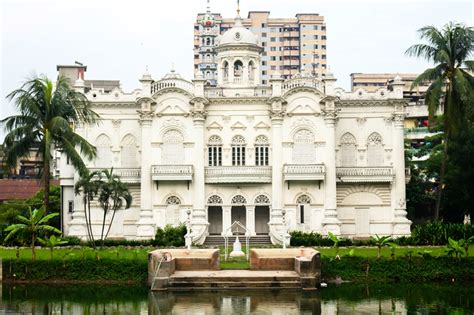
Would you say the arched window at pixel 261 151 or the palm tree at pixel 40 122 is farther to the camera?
the arched window at pixel 261 151

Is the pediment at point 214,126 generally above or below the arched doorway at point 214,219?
above

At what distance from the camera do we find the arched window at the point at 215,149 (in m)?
49.1

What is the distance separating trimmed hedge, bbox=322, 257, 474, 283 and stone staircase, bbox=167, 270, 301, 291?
2284 mm

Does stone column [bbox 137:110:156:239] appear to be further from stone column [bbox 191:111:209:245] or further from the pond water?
the pond water

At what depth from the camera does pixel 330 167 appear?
47.8 meters

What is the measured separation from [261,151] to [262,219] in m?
3.98

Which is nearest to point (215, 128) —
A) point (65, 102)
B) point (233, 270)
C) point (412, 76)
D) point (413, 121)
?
point (65, 102)

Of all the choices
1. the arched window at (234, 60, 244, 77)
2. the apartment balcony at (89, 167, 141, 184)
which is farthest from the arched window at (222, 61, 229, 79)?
the apartment balcony at (89, 167, 141, 184)

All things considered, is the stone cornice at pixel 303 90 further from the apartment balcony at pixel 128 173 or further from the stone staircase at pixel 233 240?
the apartment balcony at pixel 128 173

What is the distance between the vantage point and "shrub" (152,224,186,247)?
4350 cm

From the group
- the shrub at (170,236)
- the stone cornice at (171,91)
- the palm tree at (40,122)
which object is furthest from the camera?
the stone cornice at (171,91)

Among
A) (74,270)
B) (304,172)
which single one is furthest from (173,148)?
(74,270)

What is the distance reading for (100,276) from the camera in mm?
30453

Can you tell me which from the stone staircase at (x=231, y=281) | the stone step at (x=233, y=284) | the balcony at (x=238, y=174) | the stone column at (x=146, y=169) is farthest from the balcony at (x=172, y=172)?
the stone step at (x=233, y=284)
